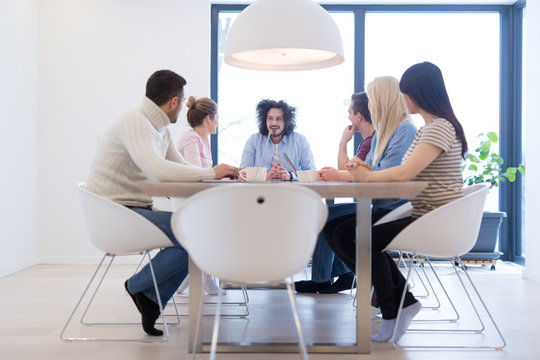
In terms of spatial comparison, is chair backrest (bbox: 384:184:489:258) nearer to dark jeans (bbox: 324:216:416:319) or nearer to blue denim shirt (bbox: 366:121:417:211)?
dark jeans (bbox: 324:216:416:319)

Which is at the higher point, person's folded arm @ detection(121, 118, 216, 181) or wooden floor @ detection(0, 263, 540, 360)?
person's folded arm @ detection(121, 118, 216, 181)

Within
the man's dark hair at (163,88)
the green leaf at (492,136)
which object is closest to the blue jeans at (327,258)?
the man's dark hair at (163,88)

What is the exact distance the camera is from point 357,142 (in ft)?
17.9

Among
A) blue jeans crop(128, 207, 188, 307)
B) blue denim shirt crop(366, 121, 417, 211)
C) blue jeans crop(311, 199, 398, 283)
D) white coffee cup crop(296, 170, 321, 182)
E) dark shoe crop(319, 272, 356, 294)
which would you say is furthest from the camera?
dark shoe crop(319, 272, 356, 294)

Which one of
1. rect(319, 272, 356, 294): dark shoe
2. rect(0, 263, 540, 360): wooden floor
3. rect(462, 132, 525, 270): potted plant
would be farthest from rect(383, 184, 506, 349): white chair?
rect(462, 132, 525, 270): potted plant

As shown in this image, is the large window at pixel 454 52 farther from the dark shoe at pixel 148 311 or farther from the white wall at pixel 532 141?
the dark shoe at pixel 148 311

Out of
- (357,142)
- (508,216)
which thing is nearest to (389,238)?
(357,142)

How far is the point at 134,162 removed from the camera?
2.65 m

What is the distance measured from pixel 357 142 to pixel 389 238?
301 cm

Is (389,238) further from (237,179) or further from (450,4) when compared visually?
Answer: (450,4)

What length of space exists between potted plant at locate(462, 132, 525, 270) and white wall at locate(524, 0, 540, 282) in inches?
15.2

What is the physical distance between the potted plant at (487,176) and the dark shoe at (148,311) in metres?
3.09

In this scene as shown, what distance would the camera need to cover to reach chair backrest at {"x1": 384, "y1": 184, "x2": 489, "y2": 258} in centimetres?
231

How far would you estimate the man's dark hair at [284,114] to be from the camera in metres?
4.40
